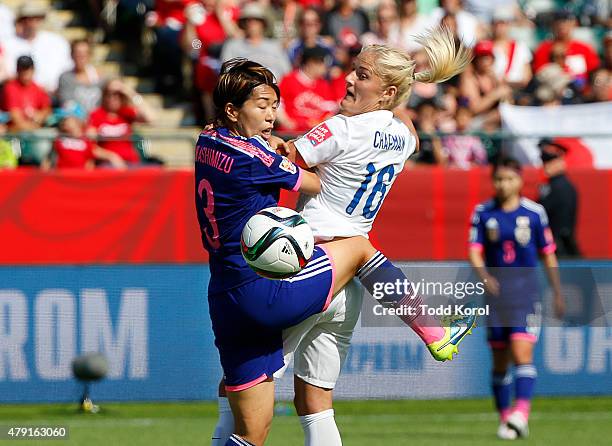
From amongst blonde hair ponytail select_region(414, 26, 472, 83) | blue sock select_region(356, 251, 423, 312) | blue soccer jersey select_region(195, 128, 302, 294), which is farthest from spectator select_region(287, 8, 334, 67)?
blue soccer jersey select_region(195, 128, 302, 294)

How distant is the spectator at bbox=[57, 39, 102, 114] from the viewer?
1235cm

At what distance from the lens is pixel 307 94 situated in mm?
12102

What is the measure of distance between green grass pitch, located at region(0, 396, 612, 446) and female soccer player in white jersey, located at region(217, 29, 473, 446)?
266 centimetres

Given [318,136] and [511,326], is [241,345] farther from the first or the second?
[511,326]

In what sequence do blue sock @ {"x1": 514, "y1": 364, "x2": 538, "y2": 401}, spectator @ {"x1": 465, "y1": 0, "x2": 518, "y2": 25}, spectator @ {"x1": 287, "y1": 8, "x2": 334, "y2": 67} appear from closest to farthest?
1. blue sock @ {"x1": 514, "y1": 364, "x2": 538, "y2": 401}
2. spectator @ {"x1": 287, "y1": 8, "x2": 334, "y2": 67}
3. spectator @ {"x1": 465, "y1": 0, "x2": 518, "y2": 25}

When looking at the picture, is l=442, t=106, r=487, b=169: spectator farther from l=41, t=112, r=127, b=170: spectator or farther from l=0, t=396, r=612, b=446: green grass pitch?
l=41, t=112, r=127, b=170: spectator

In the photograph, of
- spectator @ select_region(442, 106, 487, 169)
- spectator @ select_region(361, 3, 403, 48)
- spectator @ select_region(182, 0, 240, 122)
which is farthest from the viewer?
spectator @ select_region(361, 3, 403, 48)

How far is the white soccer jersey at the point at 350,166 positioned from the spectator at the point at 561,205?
4.95 meters

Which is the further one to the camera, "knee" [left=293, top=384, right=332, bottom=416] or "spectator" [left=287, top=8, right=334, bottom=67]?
"spectator" [left=287, top=8, right=334, bottom=67]

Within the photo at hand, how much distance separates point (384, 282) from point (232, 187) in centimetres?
86

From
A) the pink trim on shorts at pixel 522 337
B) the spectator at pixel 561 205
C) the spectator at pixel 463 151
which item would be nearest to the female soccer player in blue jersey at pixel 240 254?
A: the pink trim on shorts at pixel 522 337

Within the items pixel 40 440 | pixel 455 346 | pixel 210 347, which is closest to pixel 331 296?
pixel 455 346

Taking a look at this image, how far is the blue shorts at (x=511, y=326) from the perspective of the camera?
8805 mm

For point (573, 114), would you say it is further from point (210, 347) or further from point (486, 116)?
point (210, 347)
